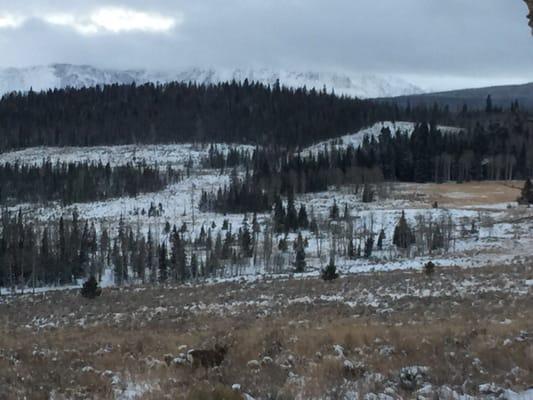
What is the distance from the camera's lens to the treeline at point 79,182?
146 meters

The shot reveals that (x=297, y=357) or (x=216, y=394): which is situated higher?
(x=216, y=394)

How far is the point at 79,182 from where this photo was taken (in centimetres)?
14888

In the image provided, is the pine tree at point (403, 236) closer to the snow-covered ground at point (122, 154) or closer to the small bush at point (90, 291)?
the small bush at point (90, 291)

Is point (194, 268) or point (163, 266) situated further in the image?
point (163, 266)

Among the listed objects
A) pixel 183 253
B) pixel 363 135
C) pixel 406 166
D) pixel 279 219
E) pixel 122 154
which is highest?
pixel 363 135

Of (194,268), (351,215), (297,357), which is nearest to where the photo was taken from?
(297,357)

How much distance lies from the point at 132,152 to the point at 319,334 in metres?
179

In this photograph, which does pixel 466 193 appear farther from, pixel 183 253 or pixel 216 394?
pixel 216 394

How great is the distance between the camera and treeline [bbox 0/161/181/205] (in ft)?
480

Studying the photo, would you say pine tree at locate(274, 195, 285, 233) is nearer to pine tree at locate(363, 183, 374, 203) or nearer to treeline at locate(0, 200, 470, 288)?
treeline at locate(0, 200, 470, 288)

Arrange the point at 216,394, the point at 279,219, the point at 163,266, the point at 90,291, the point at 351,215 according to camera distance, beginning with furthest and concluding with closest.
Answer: the point at 351,215 < the point at 279,219 < the point at 163,266 < the point at 90,291 < the point at 216,394

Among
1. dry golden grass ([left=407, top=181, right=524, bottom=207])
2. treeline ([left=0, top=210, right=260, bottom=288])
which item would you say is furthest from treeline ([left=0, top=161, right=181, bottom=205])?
treeline ([left=0, top=210, right=260, bottom=288])

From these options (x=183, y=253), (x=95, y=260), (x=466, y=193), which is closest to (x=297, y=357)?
(x=183, y=253)

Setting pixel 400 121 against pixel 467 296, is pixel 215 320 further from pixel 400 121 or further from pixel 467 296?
pixel 400 121
